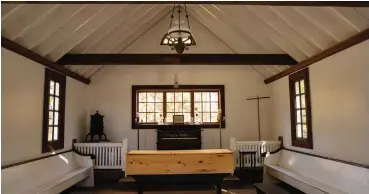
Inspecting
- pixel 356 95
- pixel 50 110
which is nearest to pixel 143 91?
pixel 50 110

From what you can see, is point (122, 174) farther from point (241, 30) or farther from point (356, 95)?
point (356, 95)

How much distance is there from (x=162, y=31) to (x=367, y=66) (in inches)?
216

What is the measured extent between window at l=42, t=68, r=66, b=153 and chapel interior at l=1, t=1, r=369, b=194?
3cm

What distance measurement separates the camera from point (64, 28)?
5.21 m

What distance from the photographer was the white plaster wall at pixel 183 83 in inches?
332

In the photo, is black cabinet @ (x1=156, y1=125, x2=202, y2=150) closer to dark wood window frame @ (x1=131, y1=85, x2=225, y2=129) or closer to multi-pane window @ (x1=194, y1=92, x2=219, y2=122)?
dark wood window frame @ (x1=131, y1=85, x2=225, y2=129)

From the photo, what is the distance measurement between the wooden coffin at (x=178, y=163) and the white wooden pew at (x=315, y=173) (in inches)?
55.6

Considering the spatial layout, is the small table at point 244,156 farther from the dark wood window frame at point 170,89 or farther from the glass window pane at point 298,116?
the glass window pane at point 298,116

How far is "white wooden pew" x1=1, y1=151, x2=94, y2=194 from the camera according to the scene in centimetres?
445

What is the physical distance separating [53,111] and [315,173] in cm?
513

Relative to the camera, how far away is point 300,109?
6.59 m

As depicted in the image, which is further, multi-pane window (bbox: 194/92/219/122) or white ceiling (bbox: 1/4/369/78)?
multi-pane window (bbox: 194/92/219/122)

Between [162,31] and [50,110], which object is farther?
[162,31]

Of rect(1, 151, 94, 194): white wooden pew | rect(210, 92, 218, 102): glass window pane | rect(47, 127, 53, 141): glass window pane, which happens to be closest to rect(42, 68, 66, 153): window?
rect(47, 127, 53, 141): glass window pane
